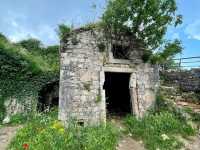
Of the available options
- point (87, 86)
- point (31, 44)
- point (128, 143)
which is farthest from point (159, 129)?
point (31, 44)

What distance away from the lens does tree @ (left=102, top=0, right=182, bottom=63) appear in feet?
36.3

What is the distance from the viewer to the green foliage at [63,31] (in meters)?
11.0

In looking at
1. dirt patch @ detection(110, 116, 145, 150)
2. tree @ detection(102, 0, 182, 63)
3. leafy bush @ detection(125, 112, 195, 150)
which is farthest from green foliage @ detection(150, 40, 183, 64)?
dirt patch @ detection(110, 116, 145, 150)

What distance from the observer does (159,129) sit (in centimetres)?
1059

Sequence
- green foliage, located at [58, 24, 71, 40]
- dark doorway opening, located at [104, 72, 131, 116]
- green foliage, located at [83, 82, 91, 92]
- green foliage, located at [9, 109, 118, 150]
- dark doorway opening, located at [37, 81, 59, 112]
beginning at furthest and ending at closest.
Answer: dark doorway opening, located at [104, 72, 131, 116]
dark doorway opening, located at [37, 81, 59, 112]
green foliage, located at [58, 24, 71, 40]
green foliage, located at [83, 82, 91, 92]
green foliage, located at [9, 109, 118, 150]

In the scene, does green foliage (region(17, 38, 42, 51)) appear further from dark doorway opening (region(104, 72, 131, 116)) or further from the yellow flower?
the yellow flower

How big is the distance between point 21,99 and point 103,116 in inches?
140

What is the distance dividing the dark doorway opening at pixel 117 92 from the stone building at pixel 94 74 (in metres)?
1.63

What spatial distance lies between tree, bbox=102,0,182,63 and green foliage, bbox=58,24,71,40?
4.79 ft

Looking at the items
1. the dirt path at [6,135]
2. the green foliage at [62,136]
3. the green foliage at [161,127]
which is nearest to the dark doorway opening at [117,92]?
the green foliage at [161,127]

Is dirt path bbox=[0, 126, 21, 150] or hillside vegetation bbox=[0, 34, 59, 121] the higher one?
hillside vegetation bbox=[0, 34, 59, 121]

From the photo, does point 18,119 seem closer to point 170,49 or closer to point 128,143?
point 128,143

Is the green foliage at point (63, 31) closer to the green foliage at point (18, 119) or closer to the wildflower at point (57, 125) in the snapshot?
the wildflower at point (57, 125)

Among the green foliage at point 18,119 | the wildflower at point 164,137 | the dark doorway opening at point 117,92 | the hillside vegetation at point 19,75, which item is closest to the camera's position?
the wildflower at point 164,137
